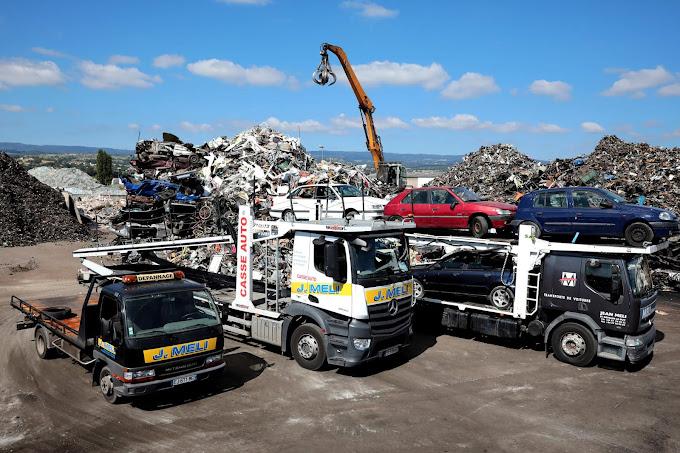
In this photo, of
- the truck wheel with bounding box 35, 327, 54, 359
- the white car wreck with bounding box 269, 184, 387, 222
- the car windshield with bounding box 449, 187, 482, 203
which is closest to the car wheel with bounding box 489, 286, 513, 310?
the car windshield with bounding box 449, 187, 482, 203

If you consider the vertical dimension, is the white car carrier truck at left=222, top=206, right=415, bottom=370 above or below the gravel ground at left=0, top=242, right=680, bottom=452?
above

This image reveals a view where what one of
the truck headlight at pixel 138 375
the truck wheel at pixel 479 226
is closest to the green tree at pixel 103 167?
the truck wheel at pixel 479 226

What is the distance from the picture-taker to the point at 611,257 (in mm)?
10281

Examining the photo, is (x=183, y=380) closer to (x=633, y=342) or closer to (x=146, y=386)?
(x=146, y=386)

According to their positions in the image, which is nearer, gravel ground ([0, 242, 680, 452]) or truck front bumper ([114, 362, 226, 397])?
gravel ground ([0, 242, 680, 452])

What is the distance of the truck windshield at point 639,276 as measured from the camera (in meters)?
10.0

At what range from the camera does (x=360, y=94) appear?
2988 cm

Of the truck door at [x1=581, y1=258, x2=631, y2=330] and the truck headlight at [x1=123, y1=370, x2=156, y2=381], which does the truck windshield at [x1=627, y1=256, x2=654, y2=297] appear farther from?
the truck headlight at [x1=123, y1=370, x2=156, y2=381]

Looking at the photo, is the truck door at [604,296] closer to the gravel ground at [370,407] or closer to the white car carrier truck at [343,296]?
the gravel ground at [370,407]

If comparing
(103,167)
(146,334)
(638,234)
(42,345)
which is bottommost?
(42,345)

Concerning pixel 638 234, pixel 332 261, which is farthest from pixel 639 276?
pixel 332 261

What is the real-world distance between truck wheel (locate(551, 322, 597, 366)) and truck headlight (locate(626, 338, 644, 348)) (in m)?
0.62

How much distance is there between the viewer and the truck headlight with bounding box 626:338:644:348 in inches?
389

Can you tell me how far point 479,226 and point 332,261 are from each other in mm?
6731
